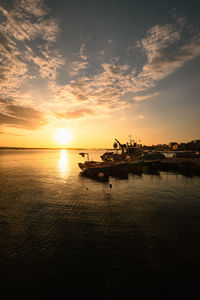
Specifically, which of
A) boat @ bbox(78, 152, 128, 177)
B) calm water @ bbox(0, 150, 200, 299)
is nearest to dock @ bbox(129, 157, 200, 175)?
boat @ bbox(78, 152, 128, 177)

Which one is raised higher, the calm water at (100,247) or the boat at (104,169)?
the boat at (104,169)

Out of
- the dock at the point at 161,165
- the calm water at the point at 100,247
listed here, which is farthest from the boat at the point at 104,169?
the calm water at the point at 100,247

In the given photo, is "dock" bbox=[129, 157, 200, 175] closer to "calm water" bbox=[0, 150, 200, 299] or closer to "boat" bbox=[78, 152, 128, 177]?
"boat" bbox=[78, 152, 128, 177]

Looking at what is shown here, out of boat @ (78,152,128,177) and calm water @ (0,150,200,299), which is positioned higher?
boat @ (78,152,128,177)

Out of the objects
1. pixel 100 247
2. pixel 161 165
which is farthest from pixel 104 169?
pixel 161 165

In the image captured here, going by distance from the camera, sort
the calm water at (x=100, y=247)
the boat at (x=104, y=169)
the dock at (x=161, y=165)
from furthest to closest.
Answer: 1. the dock at (x=161, y=165)
2. the boat at (x=104, y=169)
3. the calm water at (x=100, y=247)

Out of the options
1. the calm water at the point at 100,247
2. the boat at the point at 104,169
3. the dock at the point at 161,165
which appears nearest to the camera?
the calm water at the point at 100,247

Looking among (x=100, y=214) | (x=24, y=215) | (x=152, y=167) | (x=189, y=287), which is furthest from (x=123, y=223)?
(x=152, y=167)

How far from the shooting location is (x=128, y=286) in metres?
6.45

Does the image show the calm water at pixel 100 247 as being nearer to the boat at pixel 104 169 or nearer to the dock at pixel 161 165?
the boat at pixel 104 169

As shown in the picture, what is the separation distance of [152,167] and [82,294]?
151 ft

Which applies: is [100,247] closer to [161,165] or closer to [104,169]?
[104,169]

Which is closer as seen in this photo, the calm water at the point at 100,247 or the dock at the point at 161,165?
the calm water at the point at 100,247

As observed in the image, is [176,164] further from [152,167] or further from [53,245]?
[53,245]
